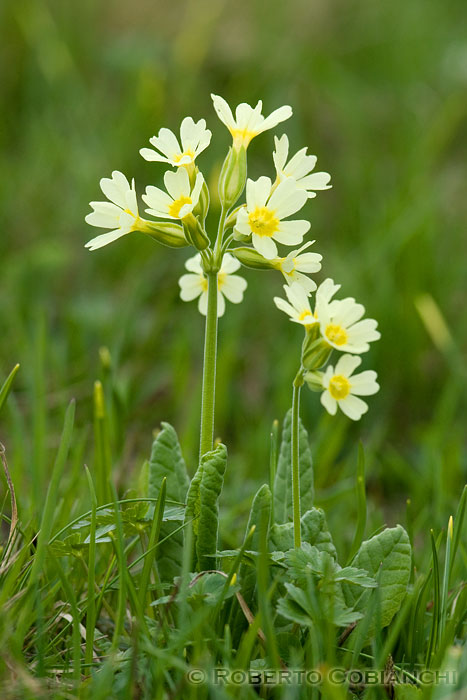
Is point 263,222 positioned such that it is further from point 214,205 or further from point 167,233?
point 214,205

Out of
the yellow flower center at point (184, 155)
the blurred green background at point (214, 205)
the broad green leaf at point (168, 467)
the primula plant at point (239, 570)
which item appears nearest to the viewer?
the primula plant at point (239, 570)

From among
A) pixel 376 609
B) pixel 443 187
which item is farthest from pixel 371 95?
pixel 376 609

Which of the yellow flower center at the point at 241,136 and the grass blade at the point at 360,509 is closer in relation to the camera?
the yellow flower center at the point at 241,136

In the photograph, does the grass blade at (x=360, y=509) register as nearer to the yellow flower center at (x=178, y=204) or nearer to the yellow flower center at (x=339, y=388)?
the yellow flower center at (x=339, y=388)

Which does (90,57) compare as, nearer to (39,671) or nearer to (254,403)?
(254,403)

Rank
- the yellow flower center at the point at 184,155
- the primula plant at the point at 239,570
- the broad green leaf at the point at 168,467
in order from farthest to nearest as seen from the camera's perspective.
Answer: the broad green leaf at the point at 168,467 < the yellow flower center at the point at 184,155 < the primula plant at the point at 239,570

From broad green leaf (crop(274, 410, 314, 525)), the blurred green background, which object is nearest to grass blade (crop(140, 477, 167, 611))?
broad green leaf (crop(274, 410, 314, 525))

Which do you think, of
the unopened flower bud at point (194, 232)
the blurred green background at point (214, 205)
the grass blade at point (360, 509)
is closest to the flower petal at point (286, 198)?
the unopened flower bud at point (194, 232)
